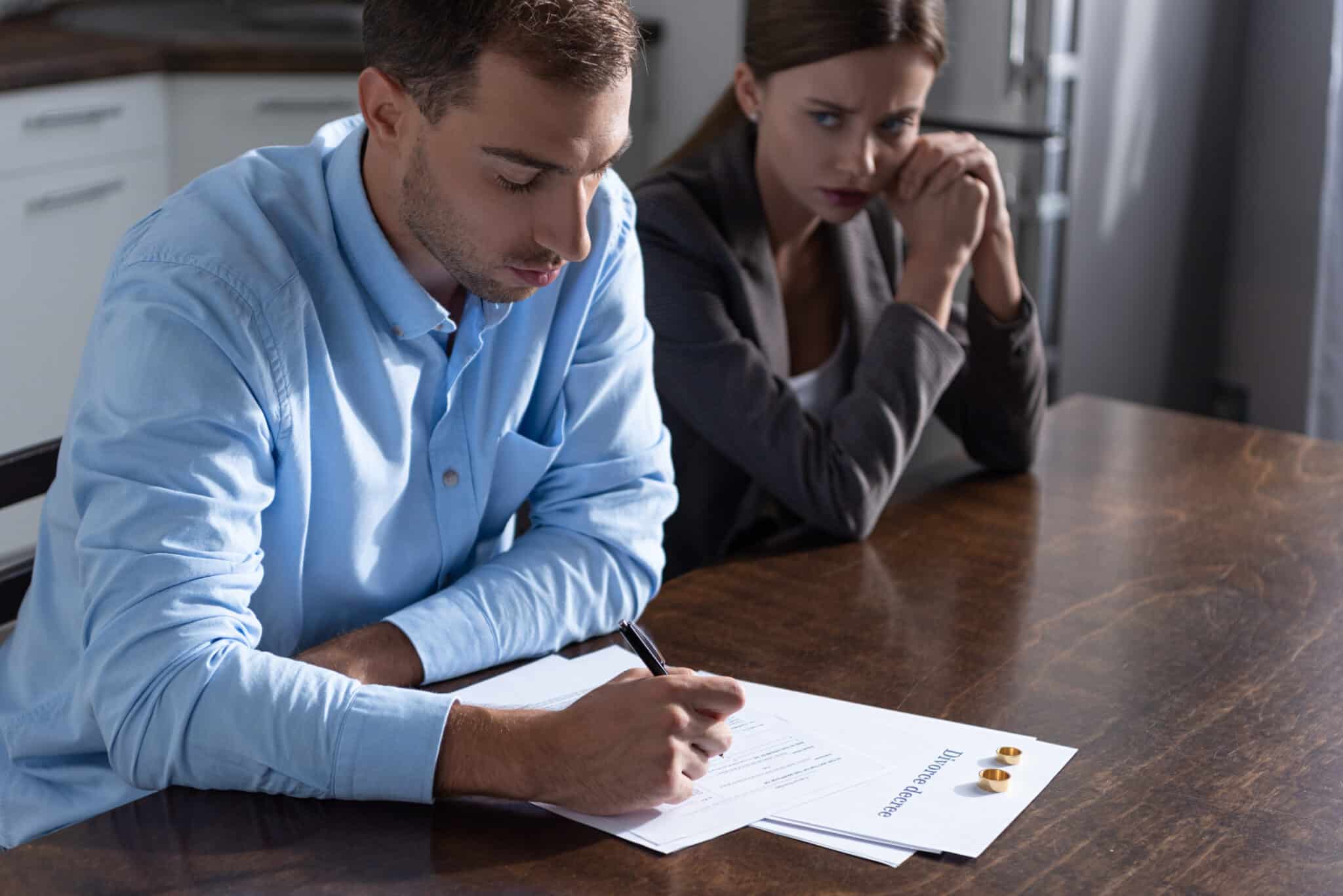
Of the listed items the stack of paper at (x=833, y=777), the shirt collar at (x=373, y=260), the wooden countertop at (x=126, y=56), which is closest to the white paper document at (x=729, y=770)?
the stack of paper at (x=833, y=777)

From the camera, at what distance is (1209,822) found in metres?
0.95

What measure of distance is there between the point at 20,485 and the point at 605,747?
56 cm

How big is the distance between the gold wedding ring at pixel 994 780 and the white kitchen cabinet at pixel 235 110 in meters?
2.32

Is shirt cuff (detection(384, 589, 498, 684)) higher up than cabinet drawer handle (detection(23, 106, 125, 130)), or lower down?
lower down

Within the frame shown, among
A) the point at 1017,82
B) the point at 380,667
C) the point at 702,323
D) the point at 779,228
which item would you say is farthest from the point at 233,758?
the point at 1017,82

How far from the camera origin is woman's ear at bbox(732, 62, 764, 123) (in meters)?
1.67

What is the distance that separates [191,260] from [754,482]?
0.77m

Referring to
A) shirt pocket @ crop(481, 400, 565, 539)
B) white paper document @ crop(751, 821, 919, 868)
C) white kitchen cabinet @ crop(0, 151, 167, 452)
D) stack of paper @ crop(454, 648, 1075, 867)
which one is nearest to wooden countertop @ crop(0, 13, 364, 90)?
white kitchen cabinet @ crop(0, 151, 167, 452)

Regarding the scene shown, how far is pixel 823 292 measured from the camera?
5.94 feet

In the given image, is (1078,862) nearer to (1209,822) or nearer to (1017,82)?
(1209,822)

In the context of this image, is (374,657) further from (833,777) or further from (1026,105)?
(1026,105)

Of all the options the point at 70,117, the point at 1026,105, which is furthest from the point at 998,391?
the point at 70,117

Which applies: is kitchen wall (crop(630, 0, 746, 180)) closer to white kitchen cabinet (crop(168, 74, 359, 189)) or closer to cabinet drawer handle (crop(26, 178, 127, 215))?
white kitchen cabinet (crop(168, 74, 359, 189))

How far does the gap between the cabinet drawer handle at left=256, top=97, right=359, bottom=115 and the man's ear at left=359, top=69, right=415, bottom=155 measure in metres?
1.99
